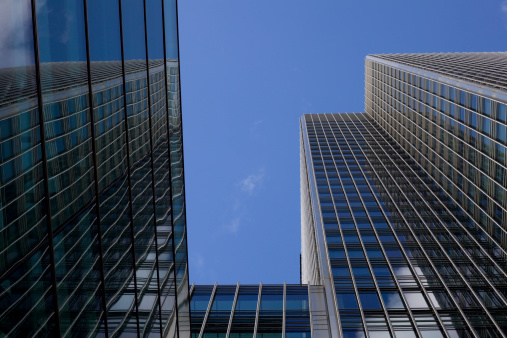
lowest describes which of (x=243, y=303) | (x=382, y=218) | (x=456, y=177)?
(x=243, y=303)

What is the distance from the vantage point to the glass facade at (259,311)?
111ft

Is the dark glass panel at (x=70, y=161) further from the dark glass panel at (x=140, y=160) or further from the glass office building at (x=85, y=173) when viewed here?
the dark glass panel at (x=140, y=160)

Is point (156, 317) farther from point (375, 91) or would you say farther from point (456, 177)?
point (375, 91)

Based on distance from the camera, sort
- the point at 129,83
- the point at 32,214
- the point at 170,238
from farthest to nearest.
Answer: the point at 170,238 → the point at 129,83 → the point at 32,214

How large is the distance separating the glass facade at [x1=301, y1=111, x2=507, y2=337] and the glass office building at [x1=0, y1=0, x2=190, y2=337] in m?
18.1

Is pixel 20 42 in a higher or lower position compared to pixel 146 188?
higher

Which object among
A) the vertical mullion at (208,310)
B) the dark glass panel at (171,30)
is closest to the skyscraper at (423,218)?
the vertical mullion at (208,310)

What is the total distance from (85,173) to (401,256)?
113 feet

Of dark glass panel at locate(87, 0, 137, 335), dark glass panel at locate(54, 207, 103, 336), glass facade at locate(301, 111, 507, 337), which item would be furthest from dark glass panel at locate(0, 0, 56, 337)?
glass facade at locate(301, 111, 507, 337)

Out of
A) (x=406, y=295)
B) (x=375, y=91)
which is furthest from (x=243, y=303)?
(x=375, y=91)

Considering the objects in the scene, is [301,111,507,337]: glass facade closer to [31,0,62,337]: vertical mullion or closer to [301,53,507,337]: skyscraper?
[301,53,507,337]: skyscraper

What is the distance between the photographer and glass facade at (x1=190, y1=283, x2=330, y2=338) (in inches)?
1330

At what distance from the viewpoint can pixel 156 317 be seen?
54.3 feet

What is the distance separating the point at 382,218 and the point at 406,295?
50.5 ft
